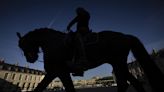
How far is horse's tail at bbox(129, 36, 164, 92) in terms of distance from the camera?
11.5ft

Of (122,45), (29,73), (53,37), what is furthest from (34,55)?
(29,73)

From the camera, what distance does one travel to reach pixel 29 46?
17.0 feet

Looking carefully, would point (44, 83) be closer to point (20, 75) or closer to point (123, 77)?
point (123, 77)

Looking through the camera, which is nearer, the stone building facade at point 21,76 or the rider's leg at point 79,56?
the rider's leg at point 79,56

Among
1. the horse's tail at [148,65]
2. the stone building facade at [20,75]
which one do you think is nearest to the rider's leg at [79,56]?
the horse's tail at [148,65]

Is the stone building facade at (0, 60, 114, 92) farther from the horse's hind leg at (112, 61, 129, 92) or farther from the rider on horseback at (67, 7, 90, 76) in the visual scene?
the horse's hind leg at (112, 61, 129, 92)

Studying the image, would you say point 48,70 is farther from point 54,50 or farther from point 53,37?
point 53,37

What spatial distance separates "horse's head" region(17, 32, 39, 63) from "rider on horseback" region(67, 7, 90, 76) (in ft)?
4.53

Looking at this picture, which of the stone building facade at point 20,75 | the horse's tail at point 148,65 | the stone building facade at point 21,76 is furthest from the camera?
the stone building facade at point 20,75

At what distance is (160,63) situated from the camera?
1391 cm

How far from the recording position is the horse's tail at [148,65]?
3.50m

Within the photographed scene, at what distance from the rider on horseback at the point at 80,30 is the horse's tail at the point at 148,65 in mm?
1364

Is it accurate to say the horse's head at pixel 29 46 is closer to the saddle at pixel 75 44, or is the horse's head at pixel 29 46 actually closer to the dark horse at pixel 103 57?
the dark horse at pixel 103 57

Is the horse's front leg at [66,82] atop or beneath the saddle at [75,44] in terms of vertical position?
beneath
